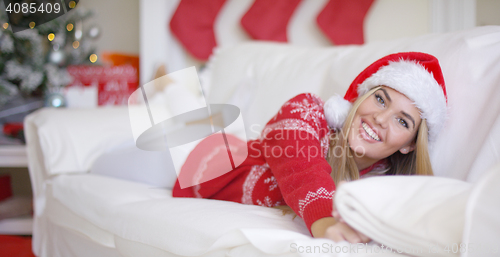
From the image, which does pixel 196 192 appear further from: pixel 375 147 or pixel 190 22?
pixel 190 22

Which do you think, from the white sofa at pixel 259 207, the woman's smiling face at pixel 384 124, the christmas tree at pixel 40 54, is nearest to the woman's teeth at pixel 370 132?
the woman's smiling face at pixel 384 124

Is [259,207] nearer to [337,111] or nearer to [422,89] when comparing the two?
[337,111]

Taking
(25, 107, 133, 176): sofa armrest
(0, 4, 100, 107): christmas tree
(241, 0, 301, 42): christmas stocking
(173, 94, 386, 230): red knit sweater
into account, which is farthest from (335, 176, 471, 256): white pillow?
(0, 4, 100, 107): christmas tree

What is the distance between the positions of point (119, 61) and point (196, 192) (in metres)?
1.46

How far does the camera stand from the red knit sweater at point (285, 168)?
0.61m

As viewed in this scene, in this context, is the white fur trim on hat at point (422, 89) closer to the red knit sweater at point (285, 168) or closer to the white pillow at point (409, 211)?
the red knit sweater at point (285, 168)

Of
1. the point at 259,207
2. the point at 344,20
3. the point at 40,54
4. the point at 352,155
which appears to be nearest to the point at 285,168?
the point at 259,207

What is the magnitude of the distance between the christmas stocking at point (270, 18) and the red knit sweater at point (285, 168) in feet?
3.35

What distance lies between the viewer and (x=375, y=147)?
2.61 ft

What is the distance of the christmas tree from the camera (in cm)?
162

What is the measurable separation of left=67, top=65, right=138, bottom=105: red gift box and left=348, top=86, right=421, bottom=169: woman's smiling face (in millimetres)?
1475

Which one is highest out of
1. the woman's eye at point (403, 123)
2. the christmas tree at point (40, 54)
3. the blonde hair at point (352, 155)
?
the christmas tree at point (40, 54)

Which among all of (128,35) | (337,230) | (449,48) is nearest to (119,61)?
(128,35)

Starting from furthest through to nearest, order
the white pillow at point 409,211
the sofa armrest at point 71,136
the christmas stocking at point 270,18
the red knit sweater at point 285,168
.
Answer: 1. the christmas stocking at point 270,18
2. the sofa armrest at point 71,136
3. the red knit sweater at point 285,168
4. the white pillow at point 409,211
